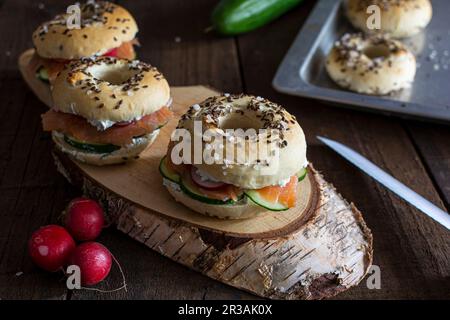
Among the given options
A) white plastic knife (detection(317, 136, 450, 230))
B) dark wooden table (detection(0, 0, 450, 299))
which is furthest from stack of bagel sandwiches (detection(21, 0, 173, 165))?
white plastic knife (detection(317, 136, 450, 230))

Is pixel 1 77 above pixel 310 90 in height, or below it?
below

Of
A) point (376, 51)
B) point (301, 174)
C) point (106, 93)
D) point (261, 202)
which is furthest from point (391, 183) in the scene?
point (106, 93)

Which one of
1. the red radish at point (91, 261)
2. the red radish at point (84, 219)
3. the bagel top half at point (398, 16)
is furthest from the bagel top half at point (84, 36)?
the bagel top half at point (398, 16)

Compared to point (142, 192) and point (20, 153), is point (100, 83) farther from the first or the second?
point (20, 153)

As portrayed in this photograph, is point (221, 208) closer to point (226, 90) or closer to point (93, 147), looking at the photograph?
point (93, 147)

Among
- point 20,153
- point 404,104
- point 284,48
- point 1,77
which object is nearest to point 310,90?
point 404,104

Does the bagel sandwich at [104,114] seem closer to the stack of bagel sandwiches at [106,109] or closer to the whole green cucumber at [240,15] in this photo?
the stack of bagel sandwiches at [106,109]

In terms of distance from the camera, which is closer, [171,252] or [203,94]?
[171,252]
